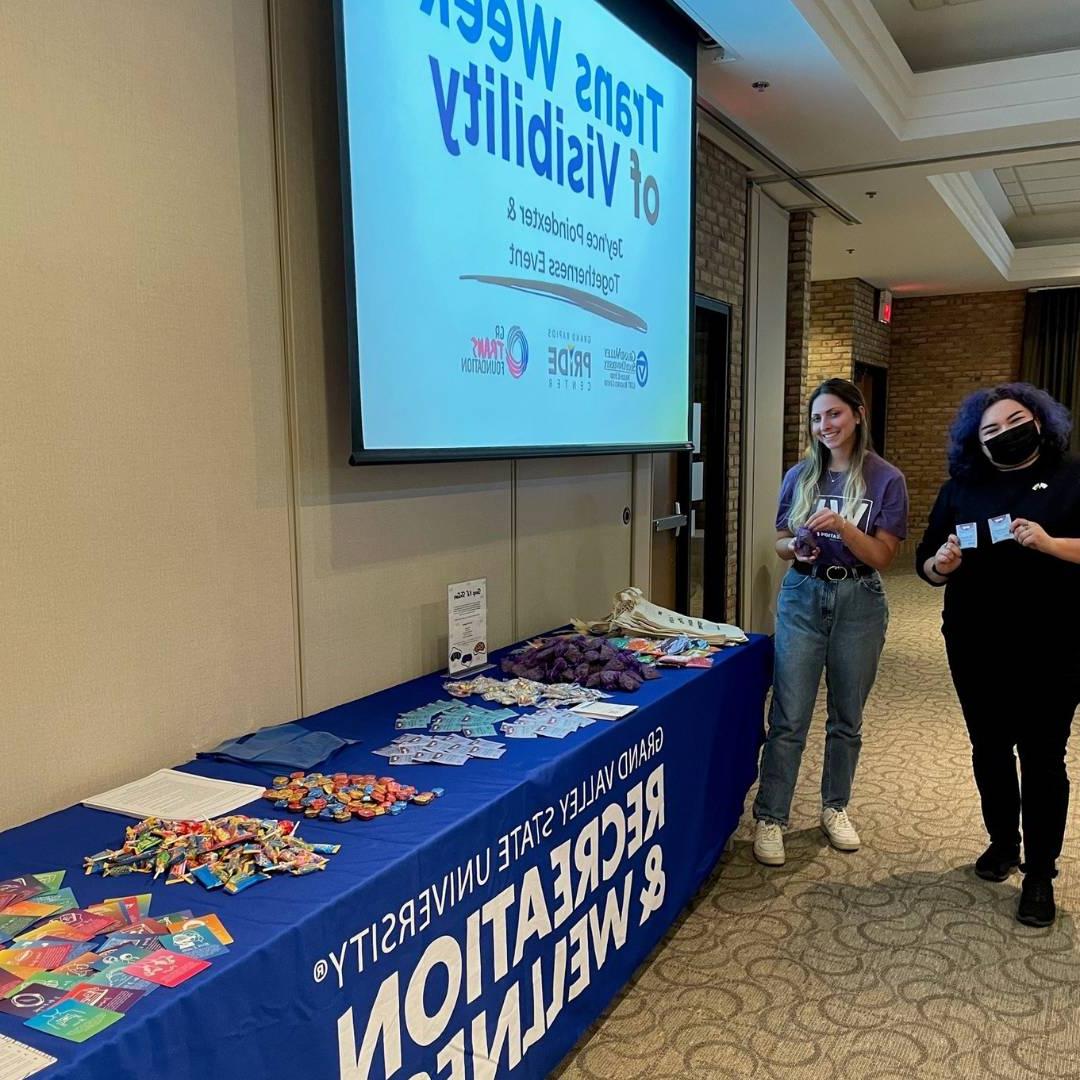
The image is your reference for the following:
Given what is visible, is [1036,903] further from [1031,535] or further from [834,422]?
[834,422]

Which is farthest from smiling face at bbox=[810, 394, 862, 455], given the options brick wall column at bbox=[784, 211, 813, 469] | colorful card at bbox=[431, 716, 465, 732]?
brick wall column at bbox=[784, 211, 813, 469]

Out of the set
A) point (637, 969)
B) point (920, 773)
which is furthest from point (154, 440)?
point (920, 773)

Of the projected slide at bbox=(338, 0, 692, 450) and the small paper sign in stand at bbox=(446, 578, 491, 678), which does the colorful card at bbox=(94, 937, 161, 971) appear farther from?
the small paper sign in stand at bbox=(446, 578, 491, 678)

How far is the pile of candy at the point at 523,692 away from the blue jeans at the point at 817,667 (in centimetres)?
84

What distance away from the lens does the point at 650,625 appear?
9.93ft

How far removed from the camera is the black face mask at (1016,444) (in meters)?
2.45

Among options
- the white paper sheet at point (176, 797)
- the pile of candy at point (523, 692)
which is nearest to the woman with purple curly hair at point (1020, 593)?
the pile of candy at point (523, 692)

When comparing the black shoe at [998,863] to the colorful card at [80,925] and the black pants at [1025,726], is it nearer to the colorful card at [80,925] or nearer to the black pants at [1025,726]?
the black pants at [1025,726]

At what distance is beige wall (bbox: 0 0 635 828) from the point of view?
158 cm

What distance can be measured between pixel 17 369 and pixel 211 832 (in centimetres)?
84

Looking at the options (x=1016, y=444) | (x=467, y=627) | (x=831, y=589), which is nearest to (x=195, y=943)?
(x=467, y=627)

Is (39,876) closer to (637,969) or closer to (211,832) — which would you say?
(211,832)

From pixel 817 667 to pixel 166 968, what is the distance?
223 centimetres

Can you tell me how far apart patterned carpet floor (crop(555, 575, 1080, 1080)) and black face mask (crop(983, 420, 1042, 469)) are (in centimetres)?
131
